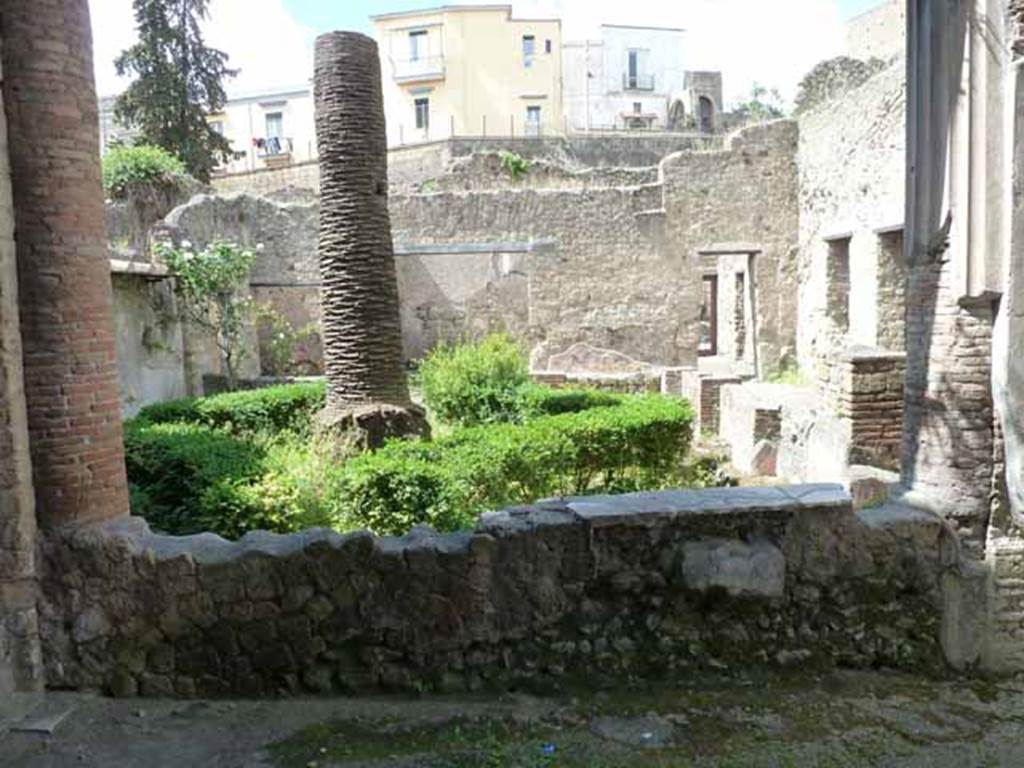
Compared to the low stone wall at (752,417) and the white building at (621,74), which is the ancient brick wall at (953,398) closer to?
the low stone wall at (752,417)

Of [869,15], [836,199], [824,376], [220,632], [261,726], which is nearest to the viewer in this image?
[261,726]

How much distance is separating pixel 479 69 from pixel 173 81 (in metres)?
18.8

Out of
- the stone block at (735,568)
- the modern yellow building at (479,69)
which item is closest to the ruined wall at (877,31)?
the modern yellow building at (479,69)

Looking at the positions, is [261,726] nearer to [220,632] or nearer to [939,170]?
[220,632]

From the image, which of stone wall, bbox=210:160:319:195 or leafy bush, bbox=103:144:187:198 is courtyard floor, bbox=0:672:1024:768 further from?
stone wall, bbox=210:160:319:195

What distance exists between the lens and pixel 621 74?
46875 millimetres

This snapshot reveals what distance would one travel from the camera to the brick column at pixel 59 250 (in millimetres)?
3852

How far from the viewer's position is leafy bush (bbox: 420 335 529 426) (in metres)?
11.0

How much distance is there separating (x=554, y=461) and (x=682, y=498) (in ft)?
12.9

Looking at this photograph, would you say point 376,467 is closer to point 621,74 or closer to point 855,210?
point 855,210

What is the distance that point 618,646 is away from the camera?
3.97 m

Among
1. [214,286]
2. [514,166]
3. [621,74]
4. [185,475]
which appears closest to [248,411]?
[185,475]

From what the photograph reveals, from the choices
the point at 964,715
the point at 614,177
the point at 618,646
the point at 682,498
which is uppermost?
the point at 614,177

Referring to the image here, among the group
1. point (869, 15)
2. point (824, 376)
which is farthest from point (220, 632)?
point (869, 15)
